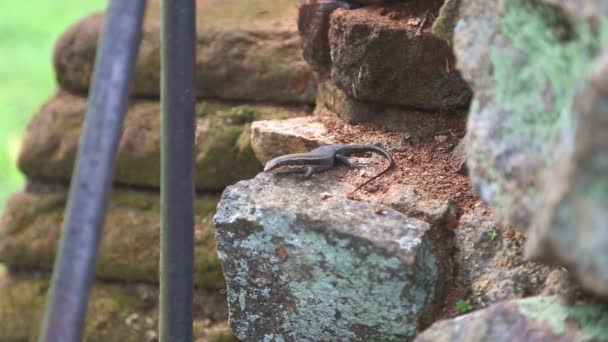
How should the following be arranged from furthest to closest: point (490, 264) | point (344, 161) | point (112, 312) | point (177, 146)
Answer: point (112, 312), point (344, 161), point (490, 264), point (177, 146)

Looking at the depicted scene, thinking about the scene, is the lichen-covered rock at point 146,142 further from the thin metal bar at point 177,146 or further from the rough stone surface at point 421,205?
the thin metal bar at point 177,146

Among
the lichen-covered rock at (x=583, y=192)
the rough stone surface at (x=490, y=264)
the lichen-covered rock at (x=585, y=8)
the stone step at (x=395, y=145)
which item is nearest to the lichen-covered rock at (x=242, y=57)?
the stone step at (x=395, y=145)

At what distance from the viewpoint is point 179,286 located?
6.10ft

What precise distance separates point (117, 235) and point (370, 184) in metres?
1.59

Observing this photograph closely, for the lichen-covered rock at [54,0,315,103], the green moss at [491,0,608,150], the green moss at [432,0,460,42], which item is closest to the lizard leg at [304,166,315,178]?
the green moss at [432,0,460,42]

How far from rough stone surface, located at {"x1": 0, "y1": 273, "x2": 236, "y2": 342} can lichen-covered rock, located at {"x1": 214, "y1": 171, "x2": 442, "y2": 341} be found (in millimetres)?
1139

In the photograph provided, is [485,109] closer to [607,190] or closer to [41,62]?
[607,190]

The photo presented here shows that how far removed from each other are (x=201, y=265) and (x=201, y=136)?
0.54 meters

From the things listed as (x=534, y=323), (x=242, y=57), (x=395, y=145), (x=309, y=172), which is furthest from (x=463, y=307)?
(x=242, y=57)

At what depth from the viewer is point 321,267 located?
1909mm

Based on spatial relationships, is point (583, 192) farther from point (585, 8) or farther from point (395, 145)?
point (395, 145)

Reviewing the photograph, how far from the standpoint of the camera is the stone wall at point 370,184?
1.32 m

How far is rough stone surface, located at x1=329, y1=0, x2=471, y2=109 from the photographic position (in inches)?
93.3

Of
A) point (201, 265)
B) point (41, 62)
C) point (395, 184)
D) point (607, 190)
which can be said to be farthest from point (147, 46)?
point (41, 62)
